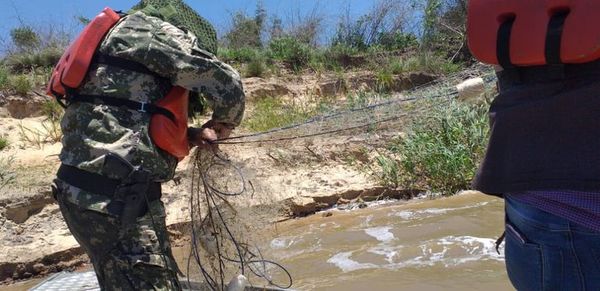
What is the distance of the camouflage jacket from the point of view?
2408mm

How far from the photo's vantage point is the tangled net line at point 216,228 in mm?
3104

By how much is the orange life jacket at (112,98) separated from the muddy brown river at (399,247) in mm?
1165

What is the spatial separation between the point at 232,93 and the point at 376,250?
104 inches

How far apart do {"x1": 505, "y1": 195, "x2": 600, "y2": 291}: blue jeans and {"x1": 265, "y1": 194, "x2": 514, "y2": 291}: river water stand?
8.16ft

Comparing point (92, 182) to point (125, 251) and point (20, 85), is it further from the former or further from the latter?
point (20, 85)

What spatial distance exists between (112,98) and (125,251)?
0.57 meters

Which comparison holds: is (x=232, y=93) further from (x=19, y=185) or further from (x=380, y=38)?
(x=380, y=38)

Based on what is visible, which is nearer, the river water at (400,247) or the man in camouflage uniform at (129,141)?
the man in camouflage uniform at (129,141)

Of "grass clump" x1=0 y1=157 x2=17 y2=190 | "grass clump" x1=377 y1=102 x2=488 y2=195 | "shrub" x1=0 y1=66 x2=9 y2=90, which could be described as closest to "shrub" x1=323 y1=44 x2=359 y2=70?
"grass clump" x1=377 y1=102 x2=488 y2=195

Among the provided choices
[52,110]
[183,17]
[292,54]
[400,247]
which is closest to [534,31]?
[183,17]

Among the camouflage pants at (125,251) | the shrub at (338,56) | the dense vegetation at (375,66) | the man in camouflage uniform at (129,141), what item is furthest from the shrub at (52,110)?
the camouflage pants at (125,251)

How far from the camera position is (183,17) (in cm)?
277

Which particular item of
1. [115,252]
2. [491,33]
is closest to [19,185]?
[115,252]

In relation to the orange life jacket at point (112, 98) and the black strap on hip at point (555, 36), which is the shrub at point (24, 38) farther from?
the black strap on hip at point (555, 36)
